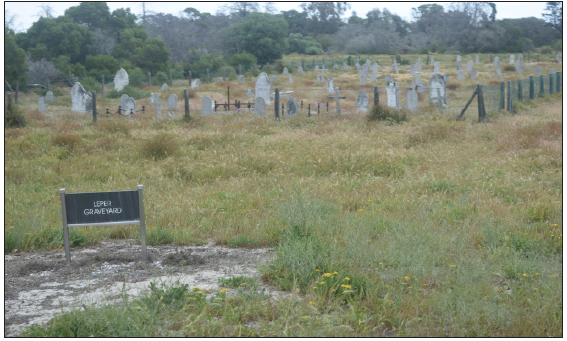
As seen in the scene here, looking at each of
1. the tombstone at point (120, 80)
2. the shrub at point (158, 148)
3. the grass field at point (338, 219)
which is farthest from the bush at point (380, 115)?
the tombstone at point (120, 80)

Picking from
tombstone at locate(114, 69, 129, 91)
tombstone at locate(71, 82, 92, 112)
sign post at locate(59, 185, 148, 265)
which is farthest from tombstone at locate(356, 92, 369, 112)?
tombstone at locate(114, 69, 129, 91)

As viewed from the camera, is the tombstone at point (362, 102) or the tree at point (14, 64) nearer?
the tombstone at point (362, 102)

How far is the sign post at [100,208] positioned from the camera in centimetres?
532

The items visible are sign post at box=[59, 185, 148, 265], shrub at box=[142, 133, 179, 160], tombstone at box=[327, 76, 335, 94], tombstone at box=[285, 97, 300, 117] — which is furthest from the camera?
tombstone at box=[327, 76, 335, 94]

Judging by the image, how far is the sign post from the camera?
5.32m

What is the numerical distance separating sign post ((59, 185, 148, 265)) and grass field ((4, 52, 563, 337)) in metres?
0.84

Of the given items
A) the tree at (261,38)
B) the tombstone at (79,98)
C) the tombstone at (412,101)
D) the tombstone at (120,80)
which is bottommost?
the tombstone at (412,101)

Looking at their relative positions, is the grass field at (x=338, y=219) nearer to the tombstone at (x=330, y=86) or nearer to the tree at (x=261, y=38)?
the tombstone at (x=330, y=86)

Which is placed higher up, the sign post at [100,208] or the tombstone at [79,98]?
the tombstone at [79,98]

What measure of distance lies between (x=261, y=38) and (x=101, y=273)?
53820 mm

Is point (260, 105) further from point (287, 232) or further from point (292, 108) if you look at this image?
point (287, 232)

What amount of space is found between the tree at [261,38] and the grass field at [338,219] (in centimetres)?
4252

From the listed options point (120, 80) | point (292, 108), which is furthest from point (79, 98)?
point (120, 80)

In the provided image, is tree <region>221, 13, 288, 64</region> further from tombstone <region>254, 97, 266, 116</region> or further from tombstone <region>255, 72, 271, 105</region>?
tombstone <region>254, 97, 266, 116</region>
